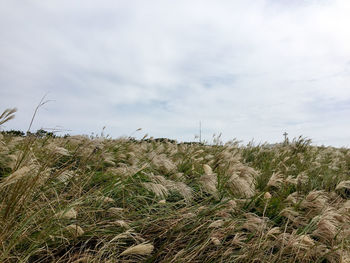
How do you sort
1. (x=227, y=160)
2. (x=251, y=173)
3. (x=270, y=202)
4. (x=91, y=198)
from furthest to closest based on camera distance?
(x=227, y=160), (x=251, y=173), (x=270, y=202), (x=91, y=198)

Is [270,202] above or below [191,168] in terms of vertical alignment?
below

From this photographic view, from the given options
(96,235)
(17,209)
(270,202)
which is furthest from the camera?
(270,202)

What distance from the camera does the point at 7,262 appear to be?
212 centimetres

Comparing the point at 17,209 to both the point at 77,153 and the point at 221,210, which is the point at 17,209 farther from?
the point at 77,153

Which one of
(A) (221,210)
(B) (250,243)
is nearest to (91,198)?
(A) (221,210)

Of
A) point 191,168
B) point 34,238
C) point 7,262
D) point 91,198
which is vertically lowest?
point 7,262

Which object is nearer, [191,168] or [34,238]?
[34,238]

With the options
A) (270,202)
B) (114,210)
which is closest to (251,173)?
(270,202)

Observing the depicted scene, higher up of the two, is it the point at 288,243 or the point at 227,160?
the point at 227,160

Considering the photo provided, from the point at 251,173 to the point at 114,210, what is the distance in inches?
89.8

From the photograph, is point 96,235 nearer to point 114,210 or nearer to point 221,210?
point 114,210

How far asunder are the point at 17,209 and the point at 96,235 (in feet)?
2.20

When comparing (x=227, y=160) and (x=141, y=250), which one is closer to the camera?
(x=141, y=250)

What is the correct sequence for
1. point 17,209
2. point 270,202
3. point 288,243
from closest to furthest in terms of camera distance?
point 17,209 < point 288,243 < point 270,202
